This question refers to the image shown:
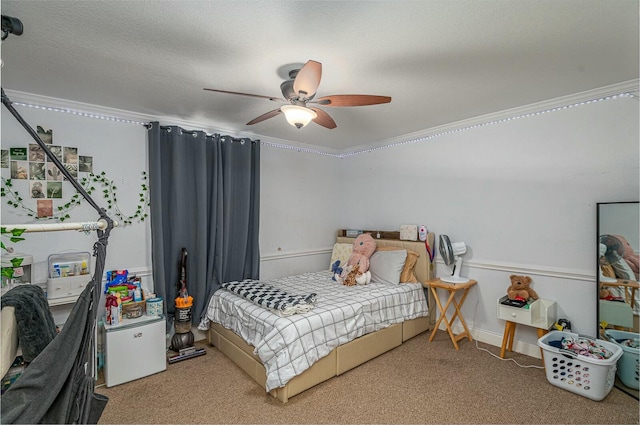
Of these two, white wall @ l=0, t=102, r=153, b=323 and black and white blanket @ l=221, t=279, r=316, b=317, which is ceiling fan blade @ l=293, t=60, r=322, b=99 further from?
white wall @ l=0, t=102, r=153, b=323

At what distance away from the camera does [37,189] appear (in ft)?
8.65

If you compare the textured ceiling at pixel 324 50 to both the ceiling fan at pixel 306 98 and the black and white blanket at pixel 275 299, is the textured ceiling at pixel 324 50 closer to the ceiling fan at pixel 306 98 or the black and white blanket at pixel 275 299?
the ceiling fan at pixel 306 98

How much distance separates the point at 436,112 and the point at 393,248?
5.46 feet

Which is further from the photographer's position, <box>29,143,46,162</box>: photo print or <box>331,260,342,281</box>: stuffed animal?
<box>331,260,342,281</box>: stuffed animal

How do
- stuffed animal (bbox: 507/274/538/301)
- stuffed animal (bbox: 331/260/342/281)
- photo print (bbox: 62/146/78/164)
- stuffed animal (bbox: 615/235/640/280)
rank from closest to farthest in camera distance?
stuffed animal (bbox: 615/235/640/280)
photo print (bbox: 62/146/78/164)
stuffed animal (bbox: 507/274/538/301)
stuffed animal (bbox: 331/260/342/281)

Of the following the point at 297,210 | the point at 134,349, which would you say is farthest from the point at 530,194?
the point at 134,349

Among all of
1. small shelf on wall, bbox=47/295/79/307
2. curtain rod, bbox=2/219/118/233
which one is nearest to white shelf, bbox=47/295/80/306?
small shelf on wall, bbox=47/295/79/307

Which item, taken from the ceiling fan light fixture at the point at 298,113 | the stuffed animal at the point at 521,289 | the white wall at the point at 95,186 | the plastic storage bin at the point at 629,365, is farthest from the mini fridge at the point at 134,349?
the plastic storage bin at the point at 629,365

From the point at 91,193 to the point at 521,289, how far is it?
4139 mm

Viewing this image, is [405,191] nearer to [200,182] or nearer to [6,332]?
[200,182]

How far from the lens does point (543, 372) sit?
271cm

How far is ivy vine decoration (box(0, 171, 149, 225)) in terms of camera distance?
2.53 m

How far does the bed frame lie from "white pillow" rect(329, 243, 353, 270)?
A: 0.82 meters

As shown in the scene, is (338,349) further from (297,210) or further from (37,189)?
(37,189)
